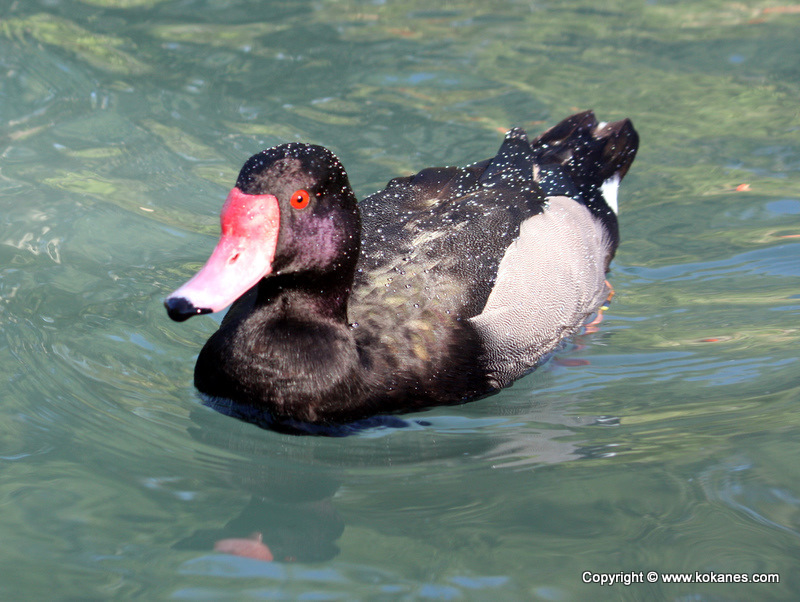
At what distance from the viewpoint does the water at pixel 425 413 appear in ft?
10.6

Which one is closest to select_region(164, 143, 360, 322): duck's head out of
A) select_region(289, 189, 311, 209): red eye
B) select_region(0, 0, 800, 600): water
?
select_region(289, 189, 311, 209): red eye

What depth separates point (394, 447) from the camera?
4051mm

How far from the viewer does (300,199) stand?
12.7 feet

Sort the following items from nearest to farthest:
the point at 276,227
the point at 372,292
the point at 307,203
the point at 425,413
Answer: the point at 276,227
the point at 307,203
the point at 425,413
the point at 372,292

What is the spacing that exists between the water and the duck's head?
29.6 inches

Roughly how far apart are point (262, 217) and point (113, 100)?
4097mm

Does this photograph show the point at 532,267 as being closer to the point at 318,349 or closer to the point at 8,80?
the point at 318,349

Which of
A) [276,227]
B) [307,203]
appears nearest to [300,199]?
[307,203]

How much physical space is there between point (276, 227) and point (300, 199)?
0.17 m

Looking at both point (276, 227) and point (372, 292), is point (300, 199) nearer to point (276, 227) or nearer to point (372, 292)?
point (276, 227)

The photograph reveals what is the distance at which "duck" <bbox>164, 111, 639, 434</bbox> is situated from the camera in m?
3.80

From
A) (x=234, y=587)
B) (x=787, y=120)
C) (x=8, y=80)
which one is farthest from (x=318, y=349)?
(x=787, y=120)

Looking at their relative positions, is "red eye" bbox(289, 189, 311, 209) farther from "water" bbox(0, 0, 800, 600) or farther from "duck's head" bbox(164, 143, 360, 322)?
"water" bbox(0, 0, 800, 600)

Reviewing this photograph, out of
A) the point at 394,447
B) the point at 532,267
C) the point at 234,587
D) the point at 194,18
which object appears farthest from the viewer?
the point at 194,18
